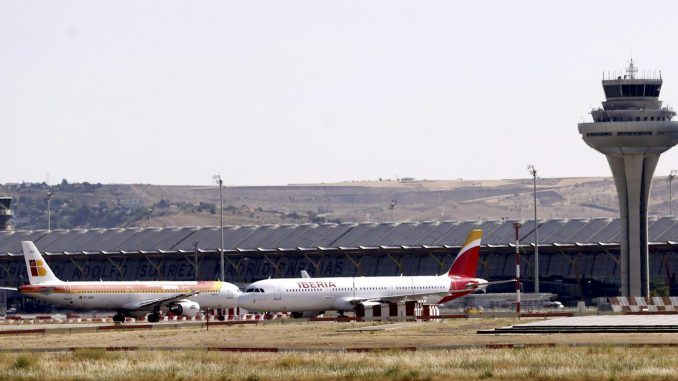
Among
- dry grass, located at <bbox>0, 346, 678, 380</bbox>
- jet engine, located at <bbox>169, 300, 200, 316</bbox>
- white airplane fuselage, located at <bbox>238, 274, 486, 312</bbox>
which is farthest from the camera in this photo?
jet engine, located at <bbox>169, 300, 200, 316</bbox>

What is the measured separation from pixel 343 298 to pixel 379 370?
56.4 m

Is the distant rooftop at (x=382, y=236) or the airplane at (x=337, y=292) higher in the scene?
the distant rooftop at (x=382, y=236)

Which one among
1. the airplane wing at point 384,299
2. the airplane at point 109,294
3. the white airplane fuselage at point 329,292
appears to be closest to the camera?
the white airplane fuselage at point 329,292

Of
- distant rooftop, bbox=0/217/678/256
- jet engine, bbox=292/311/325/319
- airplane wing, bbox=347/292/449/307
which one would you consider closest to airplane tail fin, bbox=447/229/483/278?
airplane wing, bbox=347/292/449/307

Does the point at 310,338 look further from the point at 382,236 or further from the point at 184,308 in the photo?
the point at 382,236

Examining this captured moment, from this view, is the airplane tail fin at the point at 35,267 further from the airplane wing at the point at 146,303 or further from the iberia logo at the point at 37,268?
the airplane wing at the point at 146,303

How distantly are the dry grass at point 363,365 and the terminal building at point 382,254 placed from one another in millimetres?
96141

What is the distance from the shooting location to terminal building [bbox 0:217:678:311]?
165 metres

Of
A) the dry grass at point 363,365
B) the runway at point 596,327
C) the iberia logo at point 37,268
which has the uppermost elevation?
the iberia logo at point 37,268

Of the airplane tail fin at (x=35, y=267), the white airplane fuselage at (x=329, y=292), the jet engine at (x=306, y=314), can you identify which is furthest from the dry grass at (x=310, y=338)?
the airplane tail fin at (x=35, y=267)

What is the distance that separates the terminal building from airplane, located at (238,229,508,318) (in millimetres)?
46038

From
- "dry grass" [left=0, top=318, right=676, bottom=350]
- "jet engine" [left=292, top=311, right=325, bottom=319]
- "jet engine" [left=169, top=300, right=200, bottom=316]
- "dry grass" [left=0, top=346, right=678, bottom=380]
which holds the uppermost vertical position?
"dry grass" [left=0, top=346, right=678, bottom=380]

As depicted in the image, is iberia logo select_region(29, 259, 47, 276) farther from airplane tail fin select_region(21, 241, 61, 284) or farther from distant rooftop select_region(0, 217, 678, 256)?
distant rooftop select_region(0, 217, 678, 256)

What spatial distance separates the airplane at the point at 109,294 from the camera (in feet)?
377
